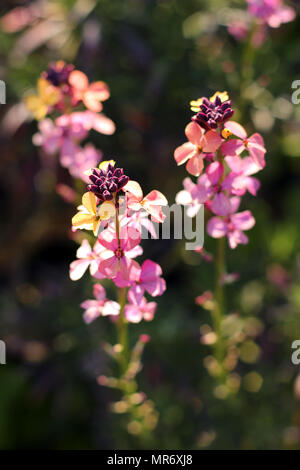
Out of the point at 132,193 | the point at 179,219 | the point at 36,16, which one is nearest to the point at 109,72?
the point at 36,16

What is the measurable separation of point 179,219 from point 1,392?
1.37m

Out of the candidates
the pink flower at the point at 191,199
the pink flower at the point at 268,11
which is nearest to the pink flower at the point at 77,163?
the pink flower at the point at 191,199

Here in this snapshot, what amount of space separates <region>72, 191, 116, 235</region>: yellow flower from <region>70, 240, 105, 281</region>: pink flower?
0.05m

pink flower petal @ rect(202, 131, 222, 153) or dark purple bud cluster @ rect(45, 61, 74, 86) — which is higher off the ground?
dark purple bud cluster @ rect(45, 61, 74, 86)

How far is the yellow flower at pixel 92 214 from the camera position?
82 cm

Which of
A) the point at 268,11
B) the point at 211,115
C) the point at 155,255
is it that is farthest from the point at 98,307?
the point at 155,255

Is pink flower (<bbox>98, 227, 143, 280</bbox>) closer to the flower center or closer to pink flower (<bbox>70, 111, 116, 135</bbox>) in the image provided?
the flower center

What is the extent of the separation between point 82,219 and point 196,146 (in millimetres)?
226

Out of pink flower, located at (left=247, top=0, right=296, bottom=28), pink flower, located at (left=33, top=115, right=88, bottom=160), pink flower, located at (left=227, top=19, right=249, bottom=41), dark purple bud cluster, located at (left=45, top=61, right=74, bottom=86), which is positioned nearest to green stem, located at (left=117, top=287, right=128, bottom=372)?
pink flower, located at (left=33, top=115, right=88, bottom=160)

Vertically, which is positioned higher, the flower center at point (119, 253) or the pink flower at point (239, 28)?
the pink flower at point (239, 28)

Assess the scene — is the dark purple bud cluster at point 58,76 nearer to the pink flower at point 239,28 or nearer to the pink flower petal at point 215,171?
the pink flower petal at point 215,171

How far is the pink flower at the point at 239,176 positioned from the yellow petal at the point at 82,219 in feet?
0.80

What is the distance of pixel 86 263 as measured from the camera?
888 millimetres

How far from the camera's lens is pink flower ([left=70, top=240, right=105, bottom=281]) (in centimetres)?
86
